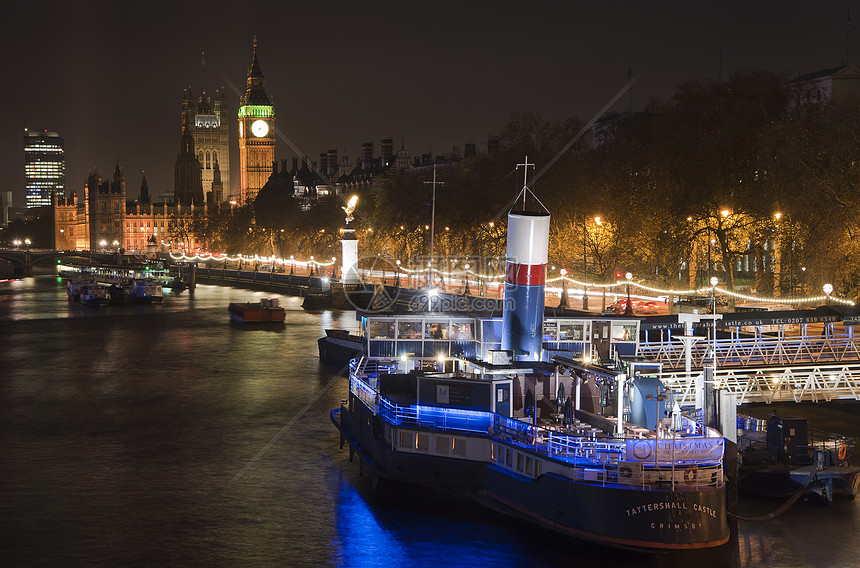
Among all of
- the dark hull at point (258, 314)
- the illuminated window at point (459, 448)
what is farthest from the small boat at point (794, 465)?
the dark hull at point (258, 314)

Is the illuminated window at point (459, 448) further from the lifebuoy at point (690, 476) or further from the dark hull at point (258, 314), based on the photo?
the dark hull at point (258, 314)

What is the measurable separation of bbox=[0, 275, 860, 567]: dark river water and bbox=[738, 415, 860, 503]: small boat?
0.46 meters

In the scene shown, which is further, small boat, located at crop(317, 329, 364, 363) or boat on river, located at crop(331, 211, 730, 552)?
small boat, located at crop(317, 329, 364, 363)

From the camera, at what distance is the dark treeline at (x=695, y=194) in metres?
50.9

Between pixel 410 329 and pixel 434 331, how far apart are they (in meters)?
0.79

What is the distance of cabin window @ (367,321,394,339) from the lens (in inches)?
1356

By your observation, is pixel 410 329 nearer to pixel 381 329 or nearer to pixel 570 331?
pixel 381 329

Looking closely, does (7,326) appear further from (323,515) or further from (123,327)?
(323,515)

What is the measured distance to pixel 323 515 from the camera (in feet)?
94.9

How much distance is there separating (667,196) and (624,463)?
149 feet

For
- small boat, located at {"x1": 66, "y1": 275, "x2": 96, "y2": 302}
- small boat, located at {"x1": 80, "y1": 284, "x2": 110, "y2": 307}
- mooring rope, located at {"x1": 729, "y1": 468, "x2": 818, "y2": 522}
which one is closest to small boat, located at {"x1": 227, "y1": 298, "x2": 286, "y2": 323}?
small boat, located at {"x1": 80, "y1": 284, "x2": 110, "y2": 307}

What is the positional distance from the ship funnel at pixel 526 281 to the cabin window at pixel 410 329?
385 centimetres

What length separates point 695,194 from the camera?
6372cm

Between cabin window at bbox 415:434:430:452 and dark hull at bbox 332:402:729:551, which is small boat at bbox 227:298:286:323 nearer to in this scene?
cabin window at bbox 415:434:430:452
